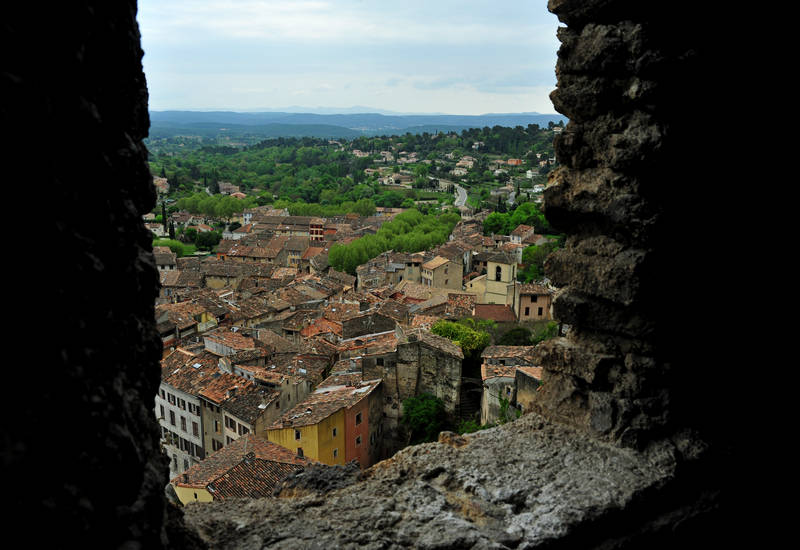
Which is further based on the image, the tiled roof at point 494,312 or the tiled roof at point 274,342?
the tiled roof at point 494,312

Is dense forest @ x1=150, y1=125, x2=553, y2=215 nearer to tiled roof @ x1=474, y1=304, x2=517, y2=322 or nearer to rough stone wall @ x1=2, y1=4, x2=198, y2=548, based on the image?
tiled roof @ x1=474, y1=304, x2=517, y2=322

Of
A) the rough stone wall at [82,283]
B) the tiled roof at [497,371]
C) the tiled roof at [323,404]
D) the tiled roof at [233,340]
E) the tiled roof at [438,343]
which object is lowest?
the tiled roof at [233,340]

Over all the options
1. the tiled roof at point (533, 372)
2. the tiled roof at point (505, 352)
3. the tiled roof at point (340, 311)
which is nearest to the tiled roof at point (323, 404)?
the tiled roof at point (505, 352)

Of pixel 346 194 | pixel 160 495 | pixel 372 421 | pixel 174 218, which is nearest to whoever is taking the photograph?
pixel 160 495

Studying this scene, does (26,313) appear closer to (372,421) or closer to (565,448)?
(565,448)

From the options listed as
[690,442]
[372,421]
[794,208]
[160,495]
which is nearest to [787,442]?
[690,442]

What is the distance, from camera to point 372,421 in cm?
1781

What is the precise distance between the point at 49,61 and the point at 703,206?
3371 mm

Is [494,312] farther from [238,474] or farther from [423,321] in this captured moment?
[238,474]

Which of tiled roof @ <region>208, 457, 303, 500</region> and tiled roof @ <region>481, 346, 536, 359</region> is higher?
tiled roof @ <region>481, 346, 536, 359</region>

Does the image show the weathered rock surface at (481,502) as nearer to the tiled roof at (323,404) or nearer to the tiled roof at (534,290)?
the tiled roof at (323,404)

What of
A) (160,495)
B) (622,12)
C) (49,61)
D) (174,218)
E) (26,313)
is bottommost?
(174,218)

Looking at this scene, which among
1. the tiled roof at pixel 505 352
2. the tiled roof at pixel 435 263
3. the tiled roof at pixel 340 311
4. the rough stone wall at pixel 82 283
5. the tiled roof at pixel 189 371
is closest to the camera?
the rough stone wall at pixel 82 283

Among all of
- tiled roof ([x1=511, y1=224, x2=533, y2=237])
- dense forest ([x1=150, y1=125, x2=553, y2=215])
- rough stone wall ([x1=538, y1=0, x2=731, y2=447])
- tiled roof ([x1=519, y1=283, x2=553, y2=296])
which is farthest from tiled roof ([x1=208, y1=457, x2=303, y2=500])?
dense forest ([x1=150, y1=125, x2=553, y2=215])
